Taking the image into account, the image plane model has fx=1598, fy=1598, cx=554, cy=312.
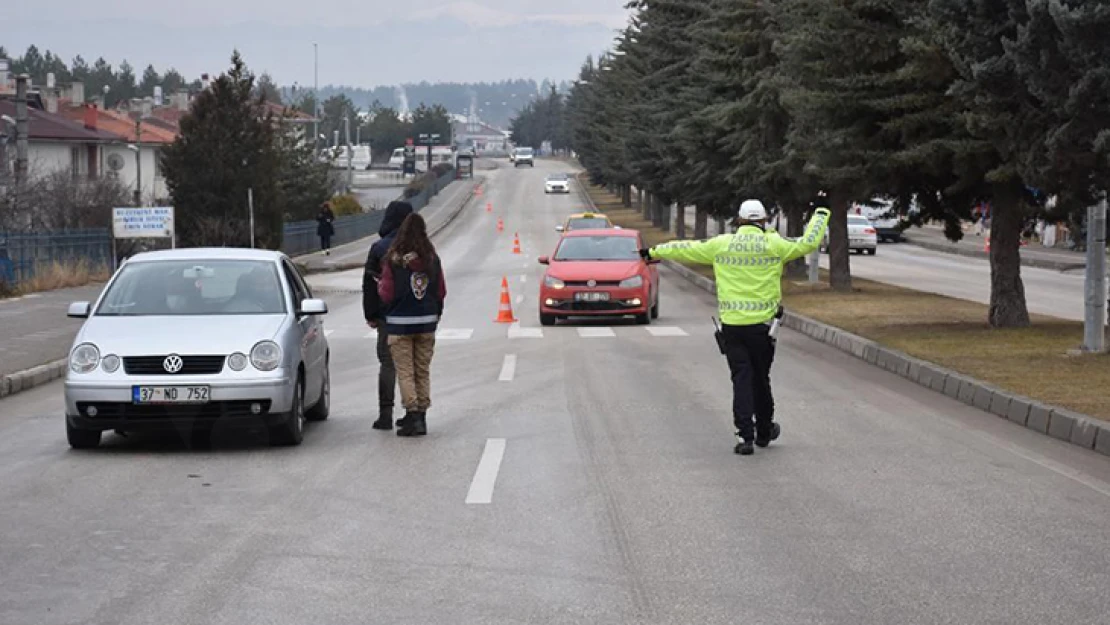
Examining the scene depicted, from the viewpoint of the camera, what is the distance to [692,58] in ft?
153

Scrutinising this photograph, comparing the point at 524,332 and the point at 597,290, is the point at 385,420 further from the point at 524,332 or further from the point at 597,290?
the point at 597,290

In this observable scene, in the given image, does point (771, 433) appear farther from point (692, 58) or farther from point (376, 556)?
point (692, 58)

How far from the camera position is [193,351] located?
11.8 metres

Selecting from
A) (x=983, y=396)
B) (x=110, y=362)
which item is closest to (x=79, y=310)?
(x=110, y=362)

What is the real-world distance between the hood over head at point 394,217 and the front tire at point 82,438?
278 centimetres

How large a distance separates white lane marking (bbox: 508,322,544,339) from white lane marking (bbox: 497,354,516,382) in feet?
12.3

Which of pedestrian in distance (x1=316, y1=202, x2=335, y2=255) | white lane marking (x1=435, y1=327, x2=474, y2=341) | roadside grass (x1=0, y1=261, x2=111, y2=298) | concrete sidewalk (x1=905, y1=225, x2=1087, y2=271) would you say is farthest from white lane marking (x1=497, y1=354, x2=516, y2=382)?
pedestrian in distance (x1=316, y1=202, x2=335, y2=255)

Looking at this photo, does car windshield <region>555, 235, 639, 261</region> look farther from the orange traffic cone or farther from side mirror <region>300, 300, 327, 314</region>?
side mirror <region>300, 300, 327, 314</region>

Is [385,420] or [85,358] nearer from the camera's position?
[85,358]

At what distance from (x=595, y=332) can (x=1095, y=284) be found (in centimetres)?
928

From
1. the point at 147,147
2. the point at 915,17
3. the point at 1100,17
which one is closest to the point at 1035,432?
the point at 1100,17

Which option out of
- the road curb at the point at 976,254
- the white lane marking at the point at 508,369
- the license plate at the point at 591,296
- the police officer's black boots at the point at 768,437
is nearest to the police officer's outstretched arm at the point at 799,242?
the police officer's black boots at the point at 768,437

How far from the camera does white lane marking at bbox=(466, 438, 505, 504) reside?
9.89 m

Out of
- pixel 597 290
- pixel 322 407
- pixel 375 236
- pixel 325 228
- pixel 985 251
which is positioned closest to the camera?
pixel 322 407
